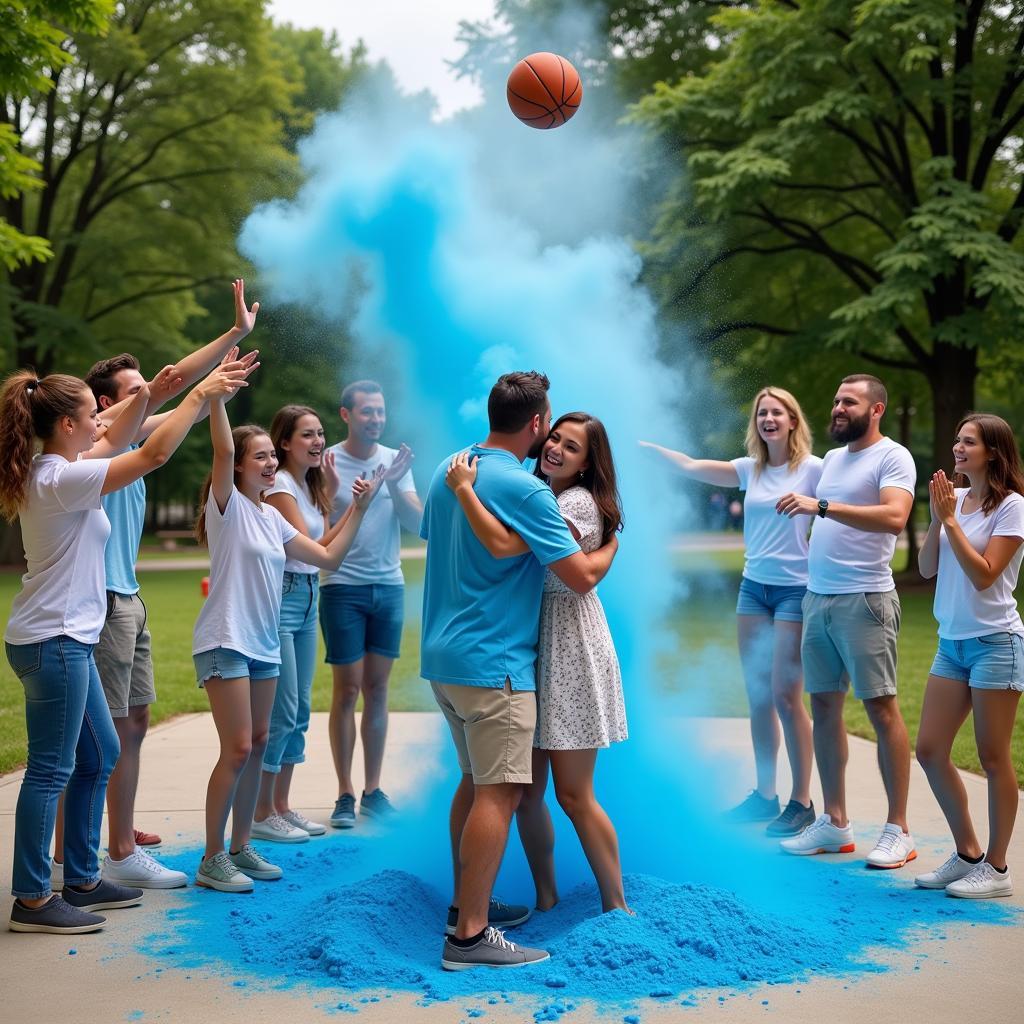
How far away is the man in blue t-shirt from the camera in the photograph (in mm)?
3760

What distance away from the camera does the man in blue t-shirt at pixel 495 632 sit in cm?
376

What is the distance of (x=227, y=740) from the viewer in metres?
4.63

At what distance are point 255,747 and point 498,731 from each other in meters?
1.54

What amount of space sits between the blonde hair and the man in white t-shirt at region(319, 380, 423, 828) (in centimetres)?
179

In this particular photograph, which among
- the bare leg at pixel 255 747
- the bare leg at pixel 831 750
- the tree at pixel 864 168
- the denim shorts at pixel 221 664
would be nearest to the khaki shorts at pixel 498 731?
the denim shorts at pixel 221 664

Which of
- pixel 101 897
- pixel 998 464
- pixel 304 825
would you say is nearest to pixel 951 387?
pixel 998 464

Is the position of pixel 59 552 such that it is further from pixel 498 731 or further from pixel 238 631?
pixel 498 731

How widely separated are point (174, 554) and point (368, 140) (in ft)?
92.3

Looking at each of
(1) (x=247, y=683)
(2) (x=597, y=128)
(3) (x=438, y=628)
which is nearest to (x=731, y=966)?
(3) (x=438, y=628)

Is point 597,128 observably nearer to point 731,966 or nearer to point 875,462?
point 875,462

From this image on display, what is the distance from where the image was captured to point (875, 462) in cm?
520

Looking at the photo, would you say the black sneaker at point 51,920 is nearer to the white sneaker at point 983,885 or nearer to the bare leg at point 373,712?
the bare leg at point 373,712

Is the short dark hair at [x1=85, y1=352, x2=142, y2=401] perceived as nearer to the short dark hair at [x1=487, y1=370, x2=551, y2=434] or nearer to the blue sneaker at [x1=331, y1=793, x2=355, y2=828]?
the short dark hair at [x1=487, y1=370, x2=551, y2=434]

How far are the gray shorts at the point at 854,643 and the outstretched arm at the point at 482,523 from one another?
80.7 inches
